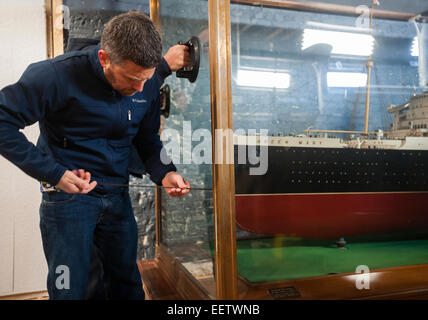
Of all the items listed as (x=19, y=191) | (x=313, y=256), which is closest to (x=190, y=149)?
(x=19, y=191)

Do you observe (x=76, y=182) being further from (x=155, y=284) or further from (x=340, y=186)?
(x=340, y=186)

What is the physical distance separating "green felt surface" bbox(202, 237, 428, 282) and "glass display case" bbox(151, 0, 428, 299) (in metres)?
0.01

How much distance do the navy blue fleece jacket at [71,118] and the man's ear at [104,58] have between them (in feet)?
0.05

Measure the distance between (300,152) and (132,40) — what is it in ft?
4.99

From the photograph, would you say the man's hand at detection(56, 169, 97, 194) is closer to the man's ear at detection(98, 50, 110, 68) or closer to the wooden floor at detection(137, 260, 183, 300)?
the man's ear at detection(98, 50, 110, 68)

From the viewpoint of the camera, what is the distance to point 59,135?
793mm

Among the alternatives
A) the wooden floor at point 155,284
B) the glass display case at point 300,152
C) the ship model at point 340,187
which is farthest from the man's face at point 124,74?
the ship model at point 340,187

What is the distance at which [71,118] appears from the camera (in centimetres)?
79

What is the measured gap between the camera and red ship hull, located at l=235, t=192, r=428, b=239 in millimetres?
1811

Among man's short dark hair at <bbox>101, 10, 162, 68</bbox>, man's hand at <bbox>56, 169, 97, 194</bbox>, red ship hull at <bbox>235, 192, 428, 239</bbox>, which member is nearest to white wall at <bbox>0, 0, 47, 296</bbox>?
man's hand at <bbox>56, 169, 97, 194</bbox>

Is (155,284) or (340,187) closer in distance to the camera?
(155,284)
